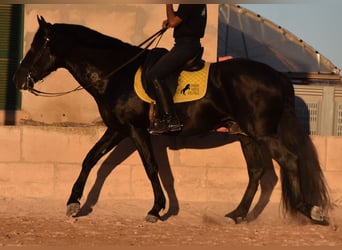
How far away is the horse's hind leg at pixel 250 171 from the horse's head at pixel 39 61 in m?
2.57

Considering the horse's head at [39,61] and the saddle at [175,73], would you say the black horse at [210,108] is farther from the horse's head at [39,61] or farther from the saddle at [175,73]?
the saddle at [175,73]

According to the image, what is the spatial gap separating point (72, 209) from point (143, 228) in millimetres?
991

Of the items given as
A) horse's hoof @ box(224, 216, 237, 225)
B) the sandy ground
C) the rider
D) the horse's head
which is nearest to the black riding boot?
the rider

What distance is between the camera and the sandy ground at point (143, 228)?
19.2 ft

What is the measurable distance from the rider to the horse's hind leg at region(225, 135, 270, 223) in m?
1.09

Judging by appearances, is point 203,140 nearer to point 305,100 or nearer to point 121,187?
point 121,187

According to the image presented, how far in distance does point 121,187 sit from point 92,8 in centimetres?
416

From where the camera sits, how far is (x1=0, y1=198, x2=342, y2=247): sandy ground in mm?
5841

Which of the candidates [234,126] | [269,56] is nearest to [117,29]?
[234,126]

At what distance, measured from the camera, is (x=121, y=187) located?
821 centimetres

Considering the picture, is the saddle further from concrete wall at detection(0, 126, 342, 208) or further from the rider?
concrete wall at detection(0, 126, 342, 208)

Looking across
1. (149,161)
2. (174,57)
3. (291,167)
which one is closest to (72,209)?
(149,161)

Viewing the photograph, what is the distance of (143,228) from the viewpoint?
6.58 m

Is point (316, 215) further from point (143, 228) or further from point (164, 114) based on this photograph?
point (164, 114)
